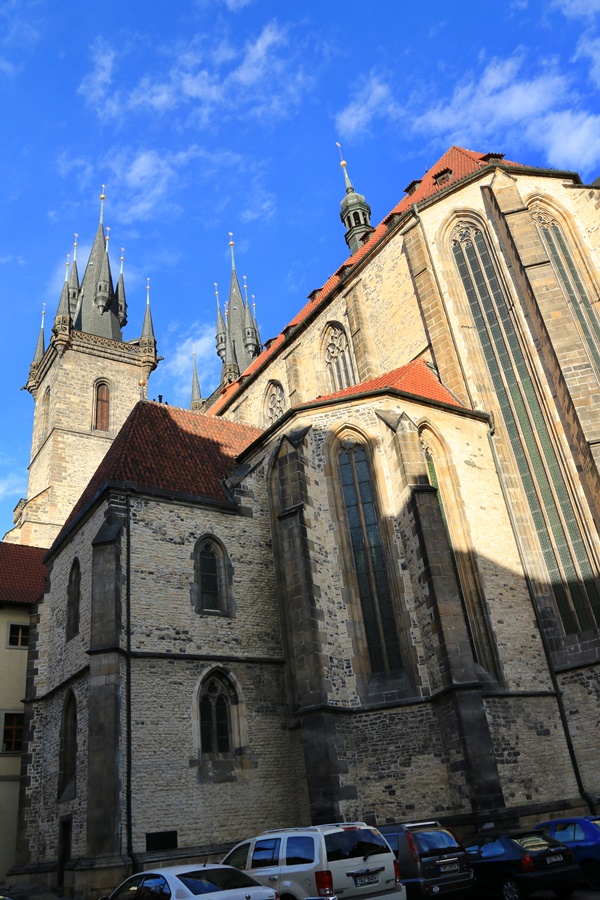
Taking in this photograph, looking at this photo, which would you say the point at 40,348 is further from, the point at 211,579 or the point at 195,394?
the point at 211,579

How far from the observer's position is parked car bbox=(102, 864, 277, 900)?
22.7 ft

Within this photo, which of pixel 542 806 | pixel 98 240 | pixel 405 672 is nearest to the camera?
pixel 542 806

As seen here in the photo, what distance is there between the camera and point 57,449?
34219 mm

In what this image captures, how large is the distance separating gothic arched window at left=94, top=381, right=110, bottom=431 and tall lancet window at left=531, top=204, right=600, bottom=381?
23.9 m

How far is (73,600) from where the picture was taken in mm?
17375

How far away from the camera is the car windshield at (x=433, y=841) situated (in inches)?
356

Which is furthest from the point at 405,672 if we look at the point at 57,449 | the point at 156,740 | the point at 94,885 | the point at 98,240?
the point at 98,240

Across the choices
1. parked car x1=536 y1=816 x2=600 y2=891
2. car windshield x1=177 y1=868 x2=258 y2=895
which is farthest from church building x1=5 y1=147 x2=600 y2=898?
car windshield x1=177 y1=868 x2=258 y2=895

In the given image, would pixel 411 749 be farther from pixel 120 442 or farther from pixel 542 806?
pixel 120 442

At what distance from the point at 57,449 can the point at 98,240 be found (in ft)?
52.3

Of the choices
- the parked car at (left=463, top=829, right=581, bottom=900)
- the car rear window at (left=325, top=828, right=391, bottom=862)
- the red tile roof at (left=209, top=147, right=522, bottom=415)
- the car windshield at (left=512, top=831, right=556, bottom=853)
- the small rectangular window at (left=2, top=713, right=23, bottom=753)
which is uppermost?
the red tile roof at (left=209, top=147, right=522, bottom=415)

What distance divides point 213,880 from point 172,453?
1227 centimetres

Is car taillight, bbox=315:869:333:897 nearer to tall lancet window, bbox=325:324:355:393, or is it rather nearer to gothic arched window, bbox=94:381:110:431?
tall lancet window, bbox=325:324:355:393

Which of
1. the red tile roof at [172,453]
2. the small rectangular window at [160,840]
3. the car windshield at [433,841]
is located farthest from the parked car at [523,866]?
the red tile roof at [172,453]
